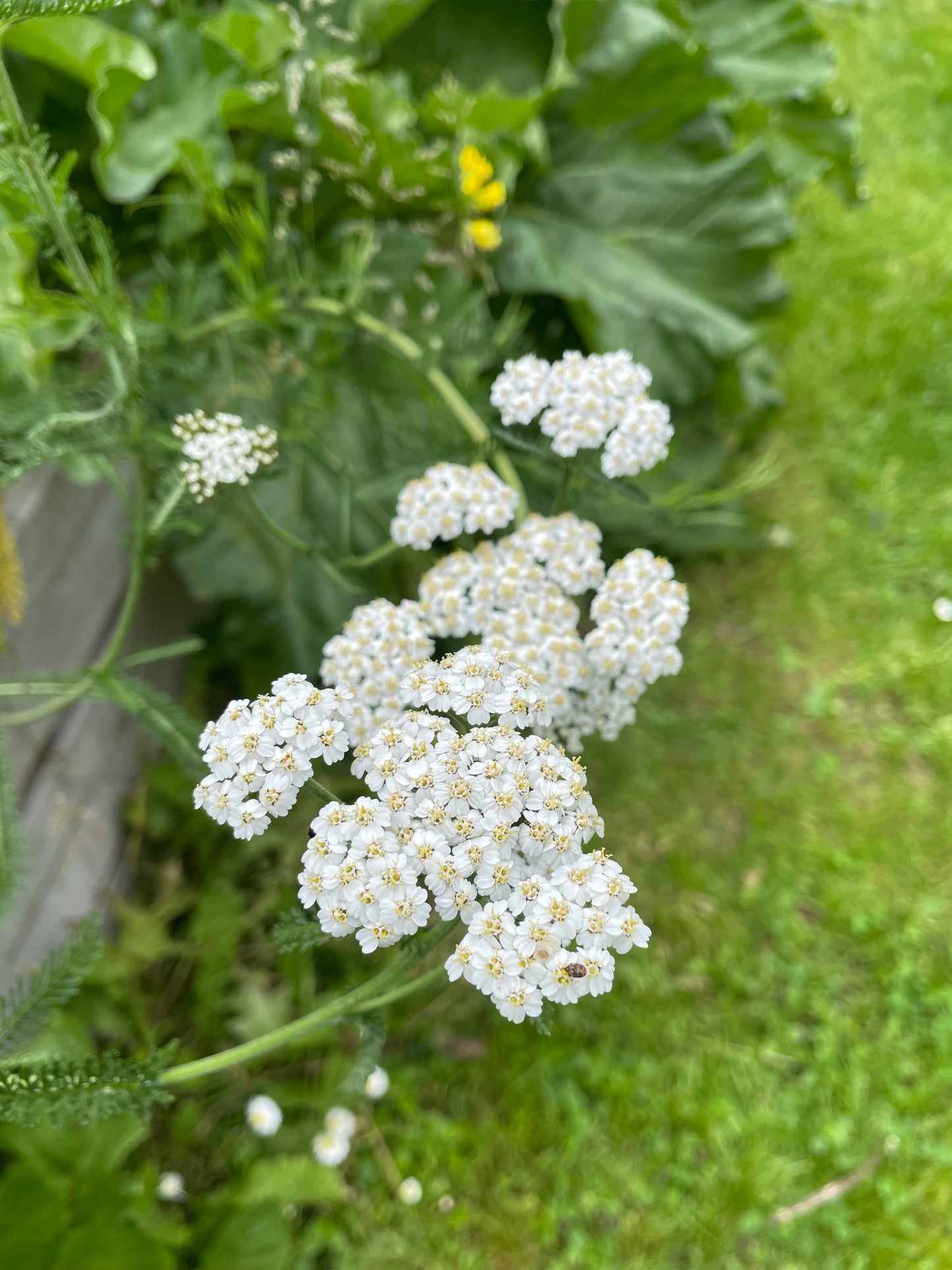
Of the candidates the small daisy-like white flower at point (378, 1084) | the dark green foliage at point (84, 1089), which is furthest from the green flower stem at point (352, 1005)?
the small daisy-like white flower at point (378, 1084)

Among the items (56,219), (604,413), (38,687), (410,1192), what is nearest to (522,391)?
(604,413)

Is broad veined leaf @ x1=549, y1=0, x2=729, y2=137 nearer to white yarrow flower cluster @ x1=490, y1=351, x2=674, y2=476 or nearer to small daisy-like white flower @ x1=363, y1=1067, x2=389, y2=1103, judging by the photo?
white yarrow flower cluster @ x1=490, y1=351, x2=674, y2=476

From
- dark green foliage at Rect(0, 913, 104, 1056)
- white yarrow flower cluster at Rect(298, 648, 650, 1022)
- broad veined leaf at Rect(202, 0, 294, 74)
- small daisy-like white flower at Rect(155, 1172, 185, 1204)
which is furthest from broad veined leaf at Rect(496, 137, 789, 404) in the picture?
small daisy-like white flower at Rect(155, 1172, 185, 1204)

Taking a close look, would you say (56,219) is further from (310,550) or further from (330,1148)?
(330,1148)

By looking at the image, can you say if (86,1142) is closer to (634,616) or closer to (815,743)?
(634,616)

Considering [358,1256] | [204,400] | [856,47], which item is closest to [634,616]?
[204,400]

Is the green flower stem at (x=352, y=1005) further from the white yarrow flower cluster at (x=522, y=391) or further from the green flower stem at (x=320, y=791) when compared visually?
the white yarrow flower cluster at (x=522, y=391)
